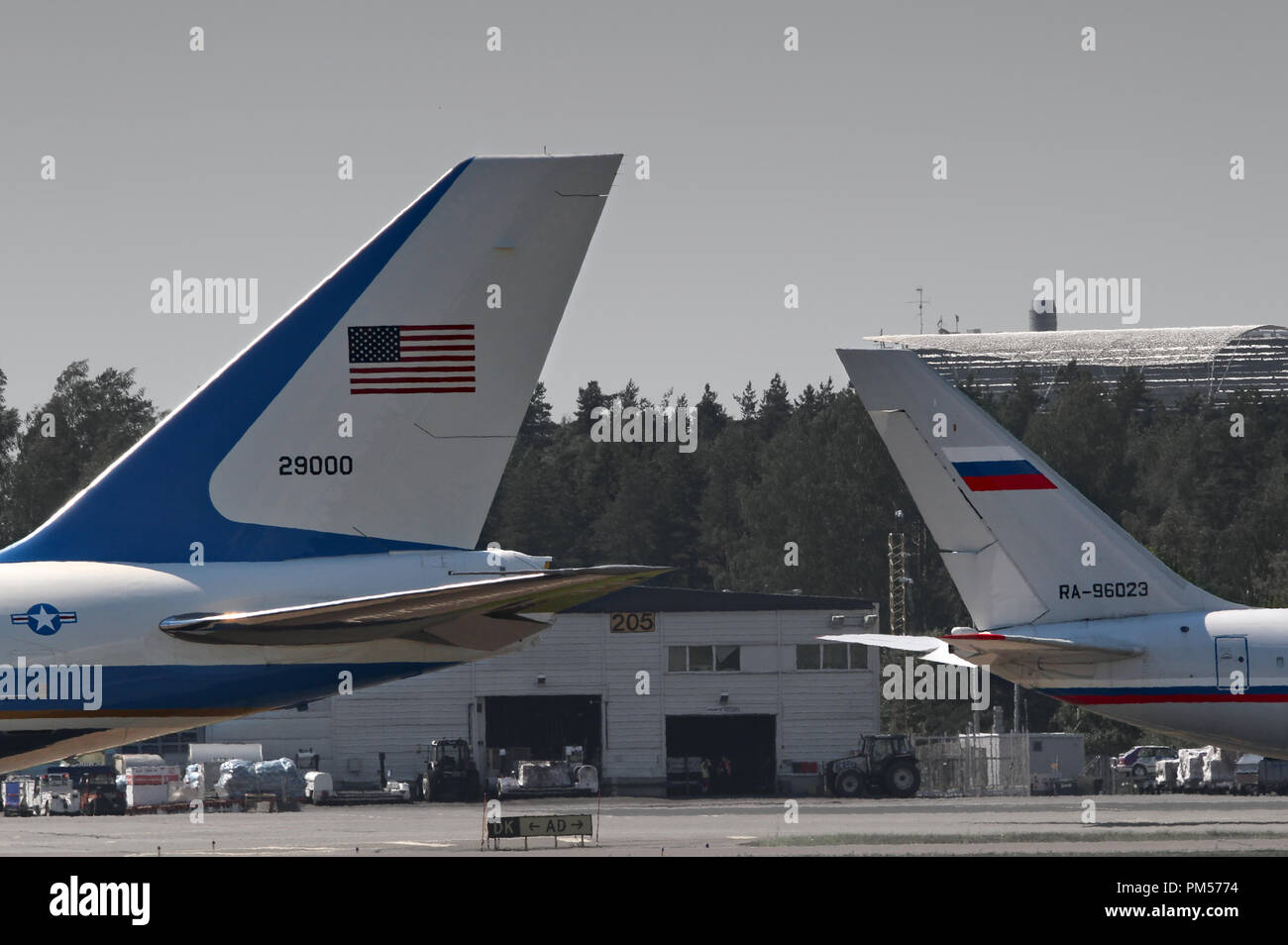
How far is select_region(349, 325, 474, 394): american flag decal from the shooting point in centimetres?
1642

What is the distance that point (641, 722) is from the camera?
67000mm

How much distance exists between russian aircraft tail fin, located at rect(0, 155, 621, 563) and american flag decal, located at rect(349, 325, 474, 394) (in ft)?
0.05

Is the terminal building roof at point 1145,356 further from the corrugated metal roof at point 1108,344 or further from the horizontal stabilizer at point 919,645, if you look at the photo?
the horizontal stabilizer at point 919,645

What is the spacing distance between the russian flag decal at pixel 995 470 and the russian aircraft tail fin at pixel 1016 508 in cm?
2

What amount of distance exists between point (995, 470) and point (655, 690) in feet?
121

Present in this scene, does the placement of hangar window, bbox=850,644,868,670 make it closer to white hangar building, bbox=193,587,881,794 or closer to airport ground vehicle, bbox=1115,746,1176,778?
white hangar building, bbox=193,587,881,794

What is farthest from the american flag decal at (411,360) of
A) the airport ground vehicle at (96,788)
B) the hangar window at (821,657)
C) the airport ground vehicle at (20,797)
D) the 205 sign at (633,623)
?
the hangar window at (821,657)

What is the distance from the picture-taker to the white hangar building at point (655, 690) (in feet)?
218

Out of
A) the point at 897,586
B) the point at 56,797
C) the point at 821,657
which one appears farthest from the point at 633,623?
the point at 897,586

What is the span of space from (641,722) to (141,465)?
51.9 m

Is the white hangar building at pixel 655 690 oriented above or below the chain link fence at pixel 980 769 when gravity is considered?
above

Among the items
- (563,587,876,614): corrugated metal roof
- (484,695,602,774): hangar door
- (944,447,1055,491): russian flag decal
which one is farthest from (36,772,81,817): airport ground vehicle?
(944,447,1055,491): russian flag decal

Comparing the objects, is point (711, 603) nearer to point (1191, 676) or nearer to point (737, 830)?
point (737, 830)
